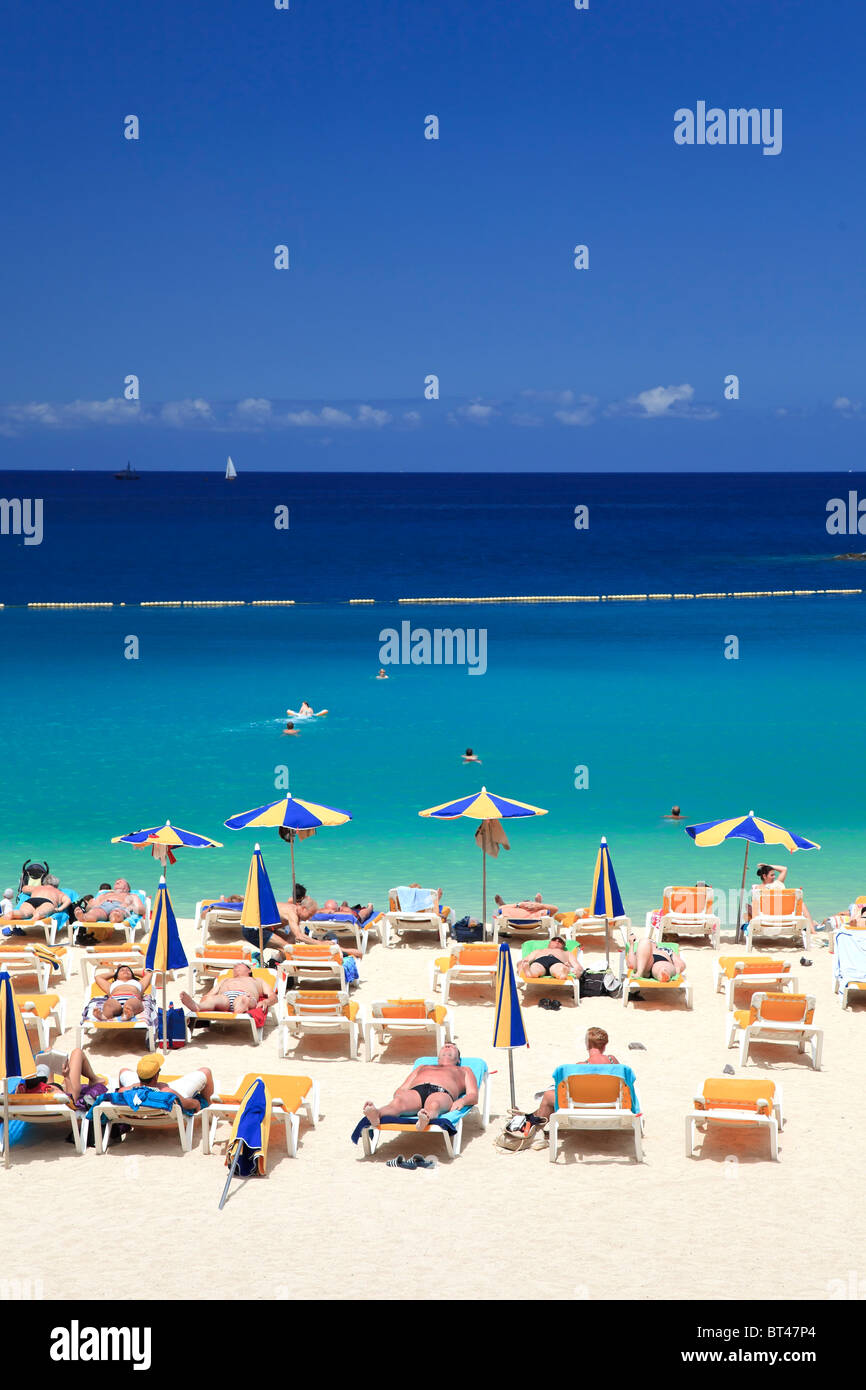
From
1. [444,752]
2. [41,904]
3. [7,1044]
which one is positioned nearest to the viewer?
[7,1044]

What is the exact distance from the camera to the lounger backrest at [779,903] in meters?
14.2

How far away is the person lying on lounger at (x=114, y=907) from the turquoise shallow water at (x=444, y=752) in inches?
50.8

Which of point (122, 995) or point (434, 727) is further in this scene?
point (434, 727)

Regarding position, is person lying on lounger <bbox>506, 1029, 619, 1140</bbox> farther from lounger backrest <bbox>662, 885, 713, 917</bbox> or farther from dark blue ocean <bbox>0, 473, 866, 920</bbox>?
dark blue ocean <bbox>0, 473, 866, 920</bbox>

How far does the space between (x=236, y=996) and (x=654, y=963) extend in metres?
3.89

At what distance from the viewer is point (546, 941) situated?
13141 mm

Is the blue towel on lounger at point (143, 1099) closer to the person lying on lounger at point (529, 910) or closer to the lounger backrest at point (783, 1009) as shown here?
the lounger backrest at point (783, 1009)

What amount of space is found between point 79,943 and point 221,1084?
4562mm

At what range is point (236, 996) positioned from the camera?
11.2 meters

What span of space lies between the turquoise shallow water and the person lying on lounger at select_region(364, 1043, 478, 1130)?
250 inches

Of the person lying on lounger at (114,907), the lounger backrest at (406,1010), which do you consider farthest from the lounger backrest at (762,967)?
the person lying on lounger at (114,907)

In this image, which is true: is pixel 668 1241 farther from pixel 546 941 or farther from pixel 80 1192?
pixel 546 941

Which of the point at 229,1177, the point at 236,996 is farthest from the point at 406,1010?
the point at 229,1177

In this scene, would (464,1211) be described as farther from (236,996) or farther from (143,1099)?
(236,996)
